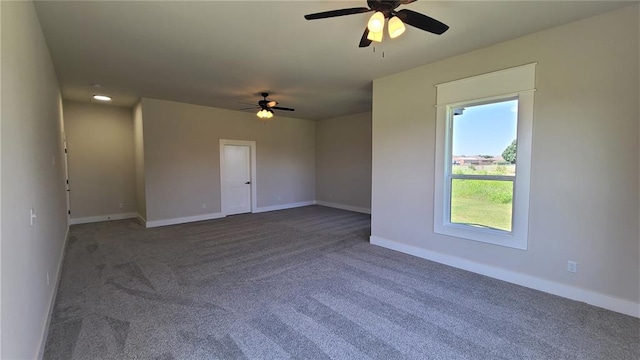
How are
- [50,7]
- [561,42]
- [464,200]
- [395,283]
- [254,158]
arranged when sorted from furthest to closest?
[254,158] → [464,200] → [395,283] → [561,42] → [50,7]

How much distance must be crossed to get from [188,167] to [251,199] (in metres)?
1.92

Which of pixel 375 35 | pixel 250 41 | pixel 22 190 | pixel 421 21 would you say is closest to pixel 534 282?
pixel 421 21

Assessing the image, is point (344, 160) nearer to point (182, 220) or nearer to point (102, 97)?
point (182, 220)

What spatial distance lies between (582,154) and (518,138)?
57cm

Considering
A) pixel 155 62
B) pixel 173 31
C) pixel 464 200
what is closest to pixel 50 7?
pixel 173 31

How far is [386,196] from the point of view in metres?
4.53

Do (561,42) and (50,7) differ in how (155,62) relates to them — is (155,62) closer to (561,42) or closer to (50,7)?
(50,7)

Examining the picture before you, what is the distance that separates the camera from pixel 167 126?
6.22 metres

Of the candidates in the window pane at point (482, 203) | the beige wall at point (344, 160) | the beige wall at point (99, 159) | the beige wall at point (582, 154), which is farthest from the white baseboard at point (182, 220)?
the beige wall at point (582, 154)

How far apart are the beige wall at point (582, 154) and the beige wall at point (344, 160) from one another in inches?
162

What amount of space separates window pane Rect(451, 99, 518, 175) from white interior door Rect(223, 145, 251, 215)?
217 inches

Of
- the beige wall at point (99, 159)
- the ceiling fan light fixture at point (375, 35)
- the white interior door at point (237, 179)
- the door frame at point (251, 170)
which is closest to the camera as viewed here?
the ceiling fan light fixture at point (375, 35)

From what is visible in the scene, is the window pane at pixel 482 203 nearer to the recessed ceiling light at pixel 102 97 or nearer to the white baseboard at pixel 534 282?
the white baseboard at pixel 534 282

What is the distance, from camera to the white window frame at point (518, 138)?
3125mm
